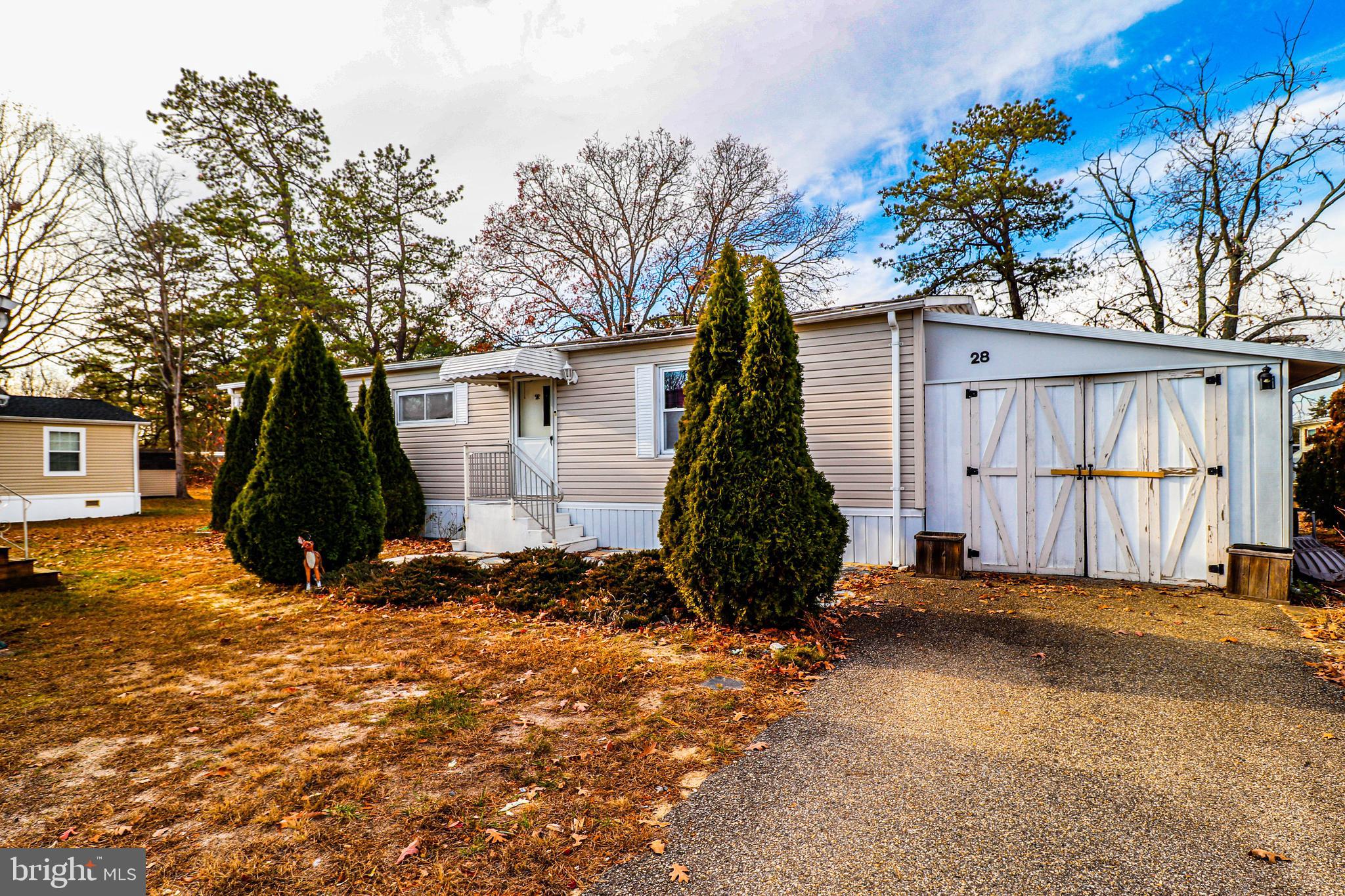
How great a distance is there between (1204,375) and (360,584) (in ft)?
31.4

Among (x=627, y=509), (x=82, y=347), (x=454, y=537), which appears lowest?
(x=454, y=537)

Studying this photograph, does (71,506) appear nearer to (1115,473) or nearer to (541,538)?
(541,538)

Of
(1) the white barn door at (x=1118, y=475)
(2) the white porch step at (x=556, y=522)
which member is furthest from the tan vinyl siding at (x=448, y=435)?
(1) the white barn door at (x=1118, y=475)

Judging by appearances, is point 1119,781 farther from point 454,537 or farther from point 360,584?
point 454,537

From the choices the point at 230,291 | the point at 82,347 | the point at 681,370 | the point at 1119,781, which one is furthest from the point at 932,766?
the point at 82,347

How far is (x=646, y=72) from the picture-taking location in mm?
11977

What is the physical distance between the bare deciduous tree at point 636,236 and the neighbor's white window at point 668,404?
844 centimetres

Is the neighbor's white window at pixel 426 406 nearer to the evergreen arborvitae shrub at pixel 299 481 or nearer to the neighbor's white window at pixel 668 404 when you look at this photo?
the evergreen arborvitae shrub at pixel 299 481

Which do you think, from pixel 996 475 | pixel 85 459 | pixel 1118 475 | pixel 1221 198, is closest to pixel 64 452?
pixel 85 459

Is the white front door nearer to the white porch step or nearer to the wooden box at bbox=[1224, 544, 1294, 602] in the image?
the white porch step

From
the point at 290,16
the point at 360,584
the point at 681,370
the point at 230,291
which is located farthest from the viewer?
the point at 230,291

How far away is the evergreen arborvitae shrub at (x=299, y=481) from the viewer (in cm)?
677

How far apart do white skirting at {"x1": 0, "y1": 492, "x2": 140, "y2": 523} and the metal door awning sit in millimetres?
13174

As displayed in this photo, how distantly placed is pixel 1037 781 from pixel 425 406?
11.3 m
